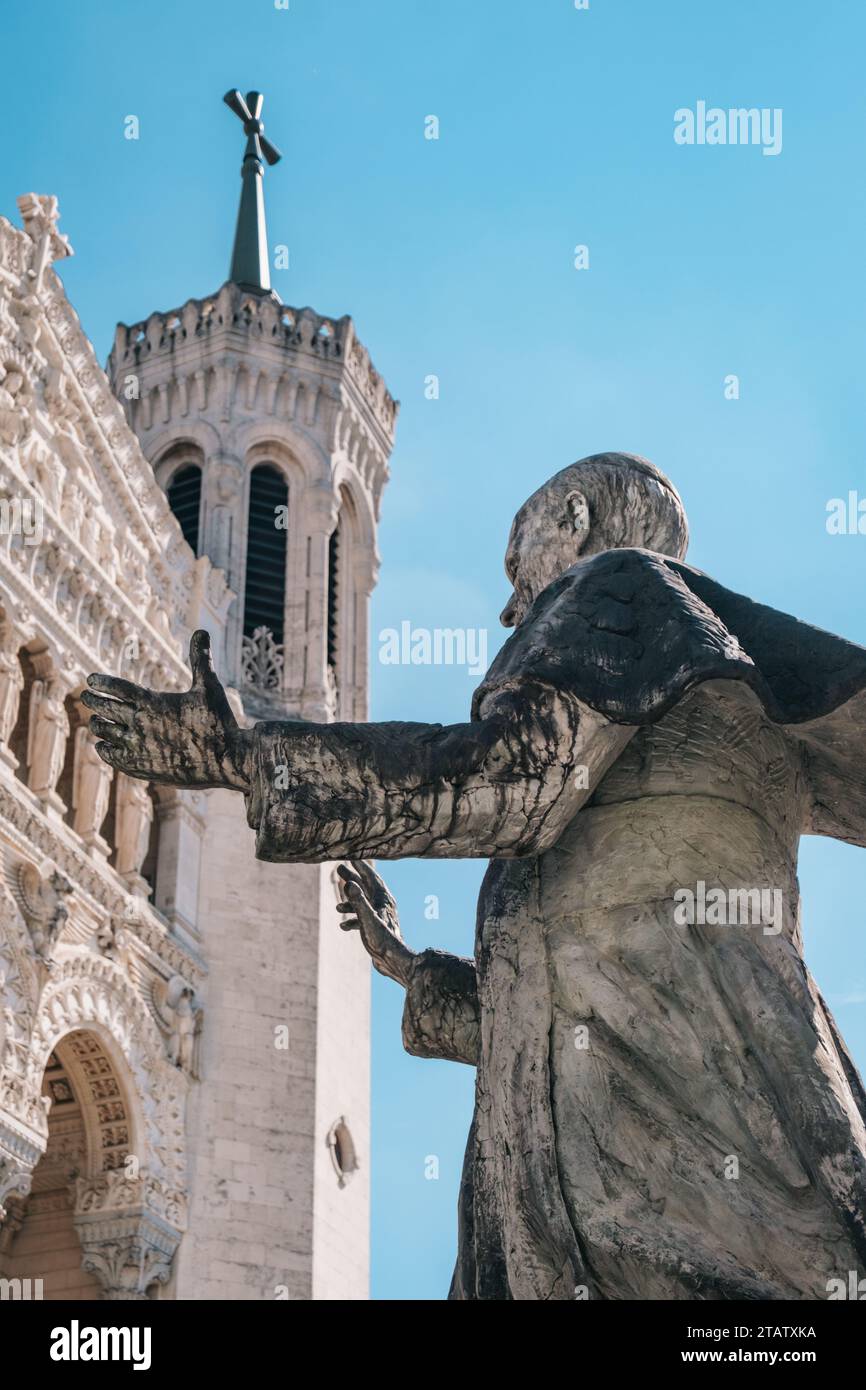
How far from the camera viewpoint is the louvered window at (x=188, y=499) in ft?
72.9

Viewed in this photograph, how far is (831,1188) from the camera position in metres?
2.22

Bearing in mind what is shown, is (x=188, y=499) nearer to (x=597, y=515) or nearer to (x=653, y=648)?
(x=597, y=515)

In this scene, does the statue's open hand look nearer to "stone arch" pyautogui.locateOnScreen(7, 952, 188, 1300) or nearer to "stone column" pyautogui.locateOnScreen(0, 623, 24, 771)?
"stone column" pyautogui.locateOnScreen(0, 623, 24, 771)

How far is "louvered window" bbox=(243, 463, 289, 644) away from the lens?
71.4 feet

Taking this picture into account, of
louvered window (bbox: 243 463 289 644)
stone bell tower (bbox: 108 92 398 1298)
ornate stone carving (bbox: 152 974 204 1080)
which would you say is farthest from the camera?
louvered window (bbox: 243 463 289 644)

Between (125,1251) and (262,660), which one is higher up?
(262,660)

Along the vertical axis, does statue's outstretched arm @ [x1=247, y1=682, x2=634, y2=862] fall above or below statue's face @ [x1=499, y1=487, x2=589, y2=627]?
below

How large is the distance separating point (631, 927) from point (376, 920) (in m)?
0.75

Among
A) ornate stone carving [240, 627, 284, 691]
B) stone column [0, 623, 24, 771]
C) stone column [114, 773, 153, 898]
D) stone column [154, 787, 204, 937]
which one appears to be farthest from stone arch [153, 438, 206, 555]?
stone column [0, 623, 24, 771]

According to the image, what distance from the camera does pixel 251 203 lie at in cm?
2859

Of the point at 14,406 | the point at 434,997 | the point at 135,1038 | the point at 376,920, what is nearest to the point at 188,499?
the point at 14,406

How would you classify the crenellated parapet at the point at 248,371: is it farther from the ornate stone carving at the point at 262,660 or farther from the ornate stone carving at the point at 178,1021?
the ornate stone carving at the point at 178,1021
